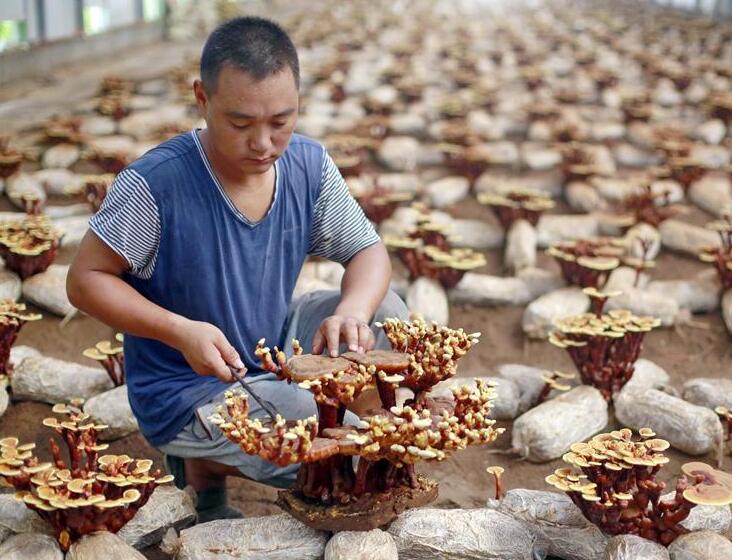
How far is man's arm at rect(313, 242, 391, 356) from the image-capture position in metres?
2.62

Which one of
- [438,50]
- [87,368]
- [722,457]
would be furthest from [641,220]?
[438,50]

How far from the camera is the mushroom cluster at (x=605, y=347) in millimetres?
3482

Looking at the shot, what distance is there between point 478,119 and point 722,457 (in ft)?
14.9

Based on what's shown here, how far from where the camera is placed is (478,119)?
7.36m

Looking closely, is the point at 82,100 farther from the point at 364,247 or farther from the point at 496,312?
the point at 364,247

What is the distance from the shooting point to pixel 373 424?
2.24 m

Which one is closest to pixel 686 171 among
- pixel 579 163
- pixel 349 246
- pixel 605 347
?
pixel 579 163

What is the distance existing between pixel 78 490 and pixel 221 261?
0.80 metres

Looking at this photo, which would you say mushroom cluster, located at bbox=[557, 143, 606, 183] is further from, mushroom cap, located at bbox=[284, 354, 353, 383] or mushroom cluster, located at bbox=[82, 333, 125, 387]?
mushroom cap, located at bbox=[284, 354, 353, 383]

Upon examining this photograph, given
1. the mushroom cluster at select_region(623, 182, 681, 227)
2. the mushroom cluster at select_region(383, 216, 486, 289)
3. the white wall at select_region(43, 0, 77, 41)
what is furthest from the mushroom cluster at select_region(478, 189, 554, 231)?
the white wall at select_region(43, 0, 77, 41)

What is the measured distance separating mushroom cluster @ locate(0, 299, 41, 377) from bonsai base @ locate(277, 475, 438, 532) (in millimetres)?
1283

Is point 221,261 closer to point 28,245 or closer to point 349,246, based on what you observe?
point 349,246

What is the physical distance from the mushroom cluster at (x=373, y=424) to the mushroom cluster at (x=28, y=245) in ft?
6.15

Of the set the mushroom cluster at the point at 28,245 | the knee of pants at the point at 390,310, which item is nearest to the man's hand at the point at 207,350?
the knee of pants at the point at 390,310
